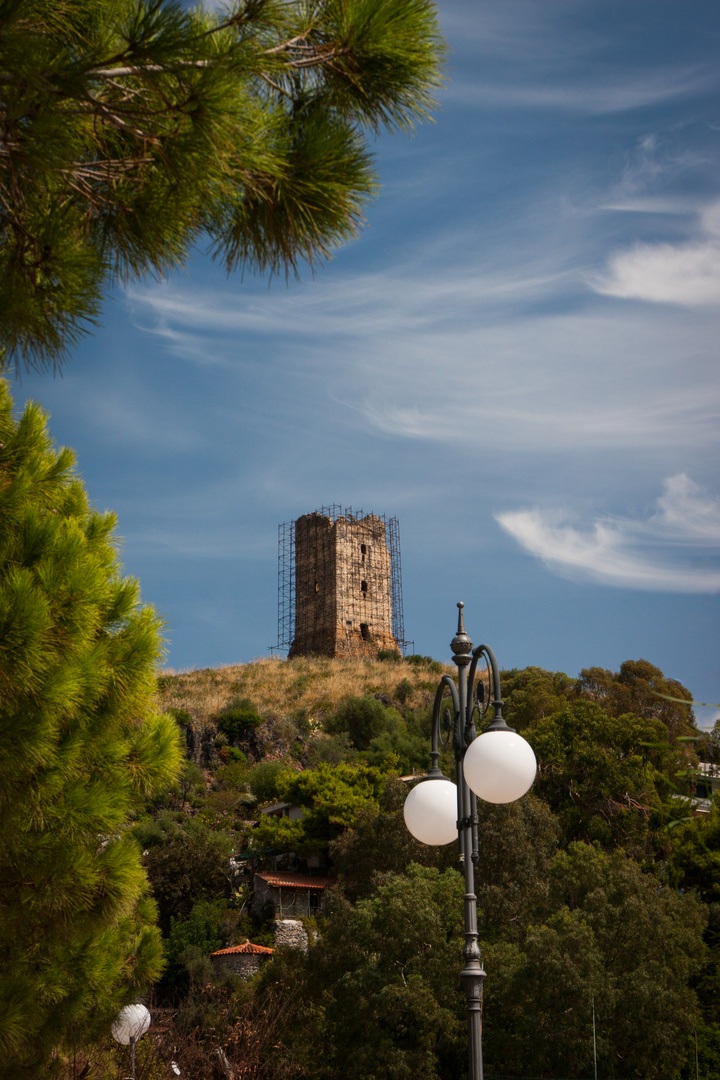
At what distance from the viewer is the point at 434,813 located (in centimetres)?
503

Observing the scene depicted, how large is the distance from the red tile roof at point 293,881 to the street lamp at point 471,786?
20.0 m

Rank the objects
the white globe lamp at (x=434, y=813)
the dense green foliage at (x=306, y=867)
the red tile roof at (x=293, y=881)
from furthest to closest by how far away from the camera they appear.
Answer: the red tile roof at (x=293, y=881)
the dense green foliage at (x=306, y=867)
the white globe lamp at (x=434, y=813)

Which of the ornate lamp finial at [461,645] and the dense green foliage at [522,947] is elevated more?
the ornate lamp finial at [461,645]

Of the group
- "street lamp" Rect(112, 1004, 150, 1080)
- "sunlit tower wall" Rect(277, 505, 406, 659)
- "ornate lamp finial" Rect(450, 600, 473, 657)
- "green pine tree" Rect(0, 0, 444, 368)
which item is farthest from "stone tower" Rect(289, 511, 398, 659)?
"green pine tree" Rect(0, 0, 444, 368)

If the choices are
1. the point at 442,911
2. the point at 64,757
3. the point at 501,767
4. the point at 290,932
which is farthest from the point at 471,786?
the point at 290,932

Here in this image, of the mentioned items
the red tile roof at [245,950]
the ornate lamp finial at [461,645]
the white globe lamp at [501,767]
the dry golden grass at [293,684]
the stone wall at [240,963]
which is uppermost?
the dry golden grass at [293,684]

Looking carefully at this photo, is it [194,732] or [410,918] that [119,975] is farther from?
[194,732]

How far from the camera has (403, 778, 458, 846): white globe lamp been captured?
198 inches

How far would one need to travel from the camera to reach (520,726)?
29.6m

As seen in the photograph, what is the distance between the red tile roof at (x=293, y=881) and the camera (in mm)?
24156

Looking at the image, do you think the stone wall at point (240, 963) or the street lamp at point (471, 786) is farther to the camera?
the stone wall at point (240, 963)

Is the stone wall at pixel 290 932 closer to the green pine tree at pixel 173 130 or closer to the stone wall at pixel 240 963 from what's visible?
the stone wall at pixel 240 963

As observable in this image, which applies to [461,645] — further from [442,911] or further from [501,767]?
[442,911]

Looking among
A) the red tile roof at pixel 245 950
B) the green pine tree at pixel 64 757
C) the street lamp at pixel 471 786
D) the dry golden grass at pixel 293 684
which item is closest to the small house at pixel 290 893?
the red tile roof at pixel 245 950
